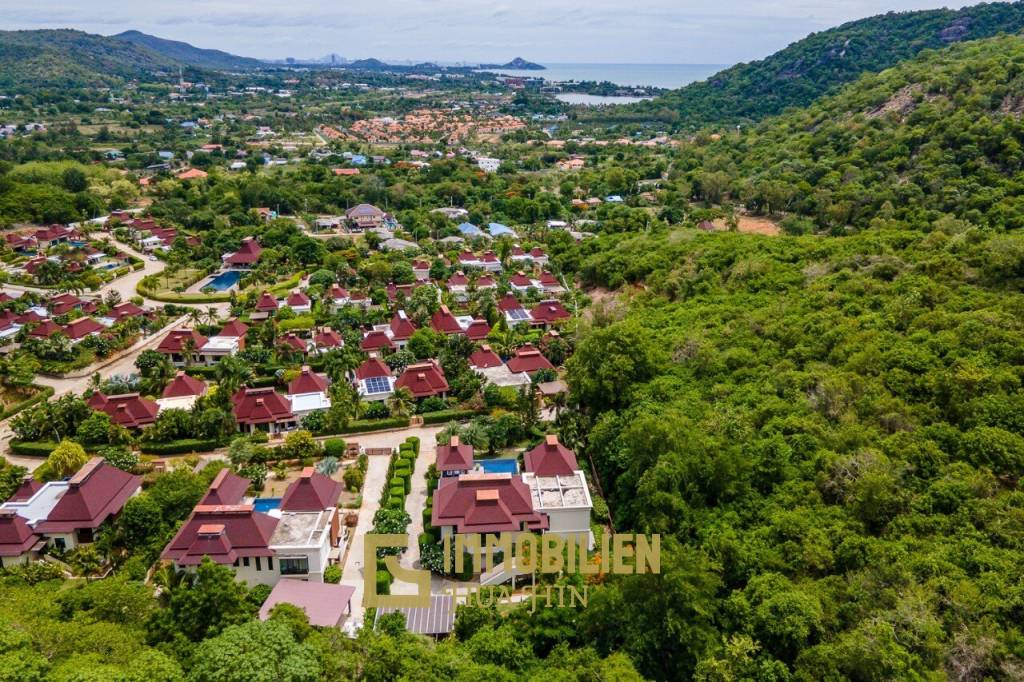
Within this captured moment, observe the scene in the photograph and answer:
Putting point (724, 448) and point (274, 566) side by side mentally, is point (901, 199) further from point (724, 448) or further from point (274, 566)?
point (274, 566)

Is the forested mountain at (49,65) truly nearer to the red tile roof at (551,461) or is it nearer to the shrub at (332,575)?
the shrub at (332,575)

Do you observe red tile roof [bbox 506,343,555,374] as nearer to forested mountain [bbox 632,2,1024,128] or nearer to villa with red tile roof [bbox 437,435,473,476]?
villa with red tile roof [bbox 437,435,473,476]

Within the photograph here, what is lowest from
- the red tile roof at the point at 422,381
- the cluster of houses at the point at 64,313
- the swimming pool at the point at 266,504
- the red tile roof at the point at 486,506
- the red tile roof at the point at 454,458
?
the cluster of houses at the point at 64,313

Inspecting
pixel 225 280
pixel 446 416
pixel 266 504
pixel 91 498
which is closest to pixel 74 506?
pixel 91 498

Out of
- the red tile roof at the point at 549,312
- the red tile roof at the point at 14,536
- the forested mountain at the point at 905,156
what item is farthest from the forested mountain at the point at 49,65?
the red tile roof at the point at 14,536

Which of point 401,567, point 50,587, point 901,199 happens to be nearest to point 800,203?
point 901,199

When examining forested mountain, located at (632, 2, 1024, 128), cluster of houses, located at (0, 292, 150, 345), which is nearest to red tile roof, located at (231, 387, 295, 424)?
cluster of houses, located at (0, 292, 150, 345)
